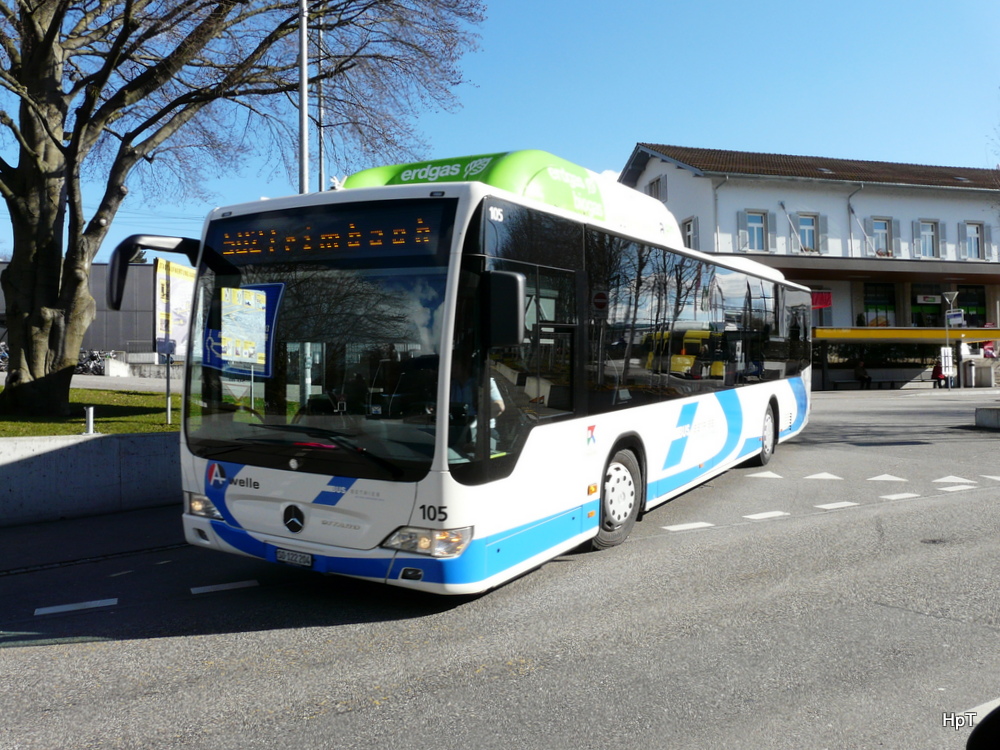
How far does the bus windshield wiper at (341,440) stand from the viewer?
5078 mm

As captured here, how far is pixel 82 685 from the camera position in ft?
14.2

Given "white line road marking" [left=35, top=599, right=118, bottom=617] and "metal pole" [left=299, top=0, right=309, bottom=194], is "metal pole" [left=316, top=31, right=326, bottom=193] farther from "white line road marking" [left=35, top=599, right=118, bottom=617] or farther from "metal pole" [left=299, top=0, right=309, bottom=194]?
"white line road marking" [left=35, top=599, right=118, bottom=617]

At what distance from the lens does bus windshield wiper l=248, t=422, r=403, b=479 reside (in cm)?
508

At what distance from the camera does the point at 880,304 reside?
42.9 metres

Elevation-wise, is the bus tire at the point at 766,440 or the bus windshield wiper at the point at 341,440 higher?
the bus windshield wiper at the point at 341,440

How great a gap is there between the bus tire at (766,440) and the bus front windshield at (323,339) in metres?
7.83

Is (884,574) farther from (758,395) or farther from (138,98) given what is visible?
(138,98)

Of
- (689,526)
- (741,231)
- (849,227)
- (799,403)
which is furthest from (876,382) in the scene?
(689,526)

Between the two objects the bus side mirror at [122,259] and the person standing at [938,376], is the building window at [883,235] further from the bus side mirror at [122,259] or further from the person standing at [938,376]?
the bus side mirror at [122,259]

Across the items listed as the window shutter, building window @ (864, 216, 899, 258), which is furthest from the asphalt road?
building window @ (864, 216, 899, 258)

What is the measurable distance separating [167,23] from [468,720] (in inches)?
540

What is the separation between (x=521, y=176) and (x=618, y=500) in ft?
9.00

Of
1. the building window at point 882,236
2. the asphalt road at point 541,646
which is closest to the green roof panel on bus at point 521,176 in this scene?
the asphalt road at point 541,646

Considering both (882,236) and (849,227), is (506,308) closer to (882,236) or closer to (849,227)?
(849,227)
